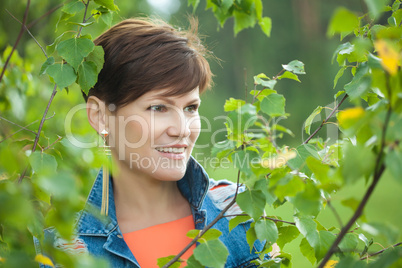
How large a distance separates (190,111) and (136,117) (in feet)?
0.65

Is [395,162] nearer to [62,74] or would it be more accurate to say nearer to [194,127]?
[62,74]

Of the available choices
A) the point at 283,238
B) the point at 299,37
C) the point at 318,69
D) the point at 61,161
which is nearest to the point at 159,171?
the point at 61,161

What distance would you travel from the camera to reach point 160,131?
149 centimetres

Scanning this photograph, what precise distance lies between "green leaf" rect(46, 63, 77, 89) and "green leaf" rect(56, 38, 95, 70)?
27 millimetres

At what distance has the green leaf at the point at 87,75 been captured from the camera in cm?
120

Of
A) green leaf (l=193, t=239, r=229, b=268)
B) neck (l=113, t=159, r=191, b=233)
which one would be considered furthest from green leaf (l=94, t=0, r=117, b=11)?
green leaf (l=193, t=239, r=229, b=268)

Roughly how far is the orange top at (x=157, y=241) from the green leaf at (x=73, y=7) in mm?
779

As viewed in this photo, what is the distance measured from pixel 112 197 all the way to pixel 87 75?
56 cm

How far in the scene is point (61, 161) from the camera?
119 centimetres

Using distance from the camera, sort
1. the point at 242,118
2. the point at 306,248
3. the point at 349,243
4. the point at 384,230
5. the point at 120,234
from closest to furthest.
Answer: the point at 384,230 < the point at 242,118 < the point at 349,243 < the point at 306,248 < the point at 120,234

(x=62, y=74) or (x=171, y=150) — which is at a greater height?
(x=62, y=74)

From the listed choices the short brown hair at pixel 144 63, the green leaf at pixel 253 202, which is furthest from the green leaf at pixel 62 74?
the green leaf at pixel 253 202

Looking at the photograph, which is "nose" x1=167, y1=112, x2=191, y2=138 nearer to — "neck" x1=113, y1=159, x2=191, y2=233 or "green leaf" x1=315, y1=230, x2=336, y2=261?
"neck" x1=113, y1=159, x2=191, y2=233

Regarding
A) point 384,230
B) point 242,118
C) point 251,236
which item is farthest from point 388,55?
point 251,236
